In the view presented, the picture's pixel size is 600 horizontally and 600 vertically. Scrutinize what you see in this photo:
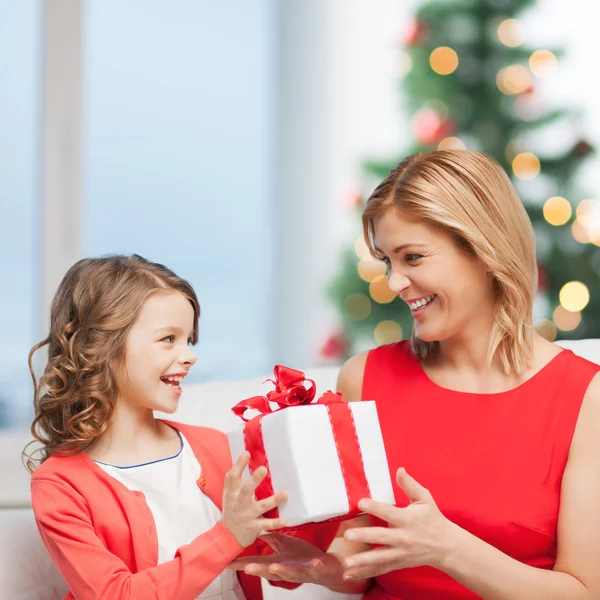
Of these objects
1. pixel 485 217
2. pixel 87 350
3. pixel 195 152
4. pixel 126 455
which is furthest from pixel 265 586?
pixel 195 152

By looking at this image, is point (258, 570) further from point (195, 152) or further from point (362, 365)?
point (195, 152)

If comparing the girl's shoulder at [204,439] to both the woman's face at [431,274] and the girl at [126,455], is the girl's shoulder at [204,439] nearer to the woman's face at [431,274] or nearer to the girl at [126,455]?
the girl at [126,455]

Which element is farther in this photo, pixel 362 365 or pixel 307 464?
pixel 362 365

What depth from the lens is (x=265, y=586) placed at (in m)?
1.66

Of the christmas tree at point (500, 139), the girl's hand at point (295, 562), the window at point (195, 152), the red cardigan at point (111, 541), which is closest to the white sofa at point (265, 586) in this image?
the red cardigan at point (111, 541)

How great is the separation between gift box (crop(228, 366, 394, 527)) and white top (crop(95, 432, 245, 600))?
33 cm

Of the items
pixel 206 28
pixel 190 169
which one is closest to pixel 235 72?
pixel 206 28

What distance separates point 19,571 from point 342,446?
2.57ft

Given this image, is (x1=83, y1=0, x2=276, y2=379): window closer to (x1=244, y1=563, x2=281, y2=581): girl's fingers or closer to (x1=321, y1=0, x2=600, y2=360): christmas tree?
(x1=321, y1=0, x2=600, y2=360): christmas tree

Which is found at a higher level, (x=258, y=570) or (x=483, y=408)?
(x=483, y=408)

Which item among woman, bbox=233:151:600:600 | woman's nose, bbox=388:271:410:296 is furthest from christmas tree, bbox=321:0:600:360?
woman's nose, bbox=388:271:410:296

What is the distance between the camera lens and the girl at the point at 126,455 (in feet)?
4.62

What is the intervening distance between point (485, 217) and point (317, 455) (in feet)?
1.87

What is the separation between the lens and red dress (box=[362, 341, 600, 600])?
150cm
